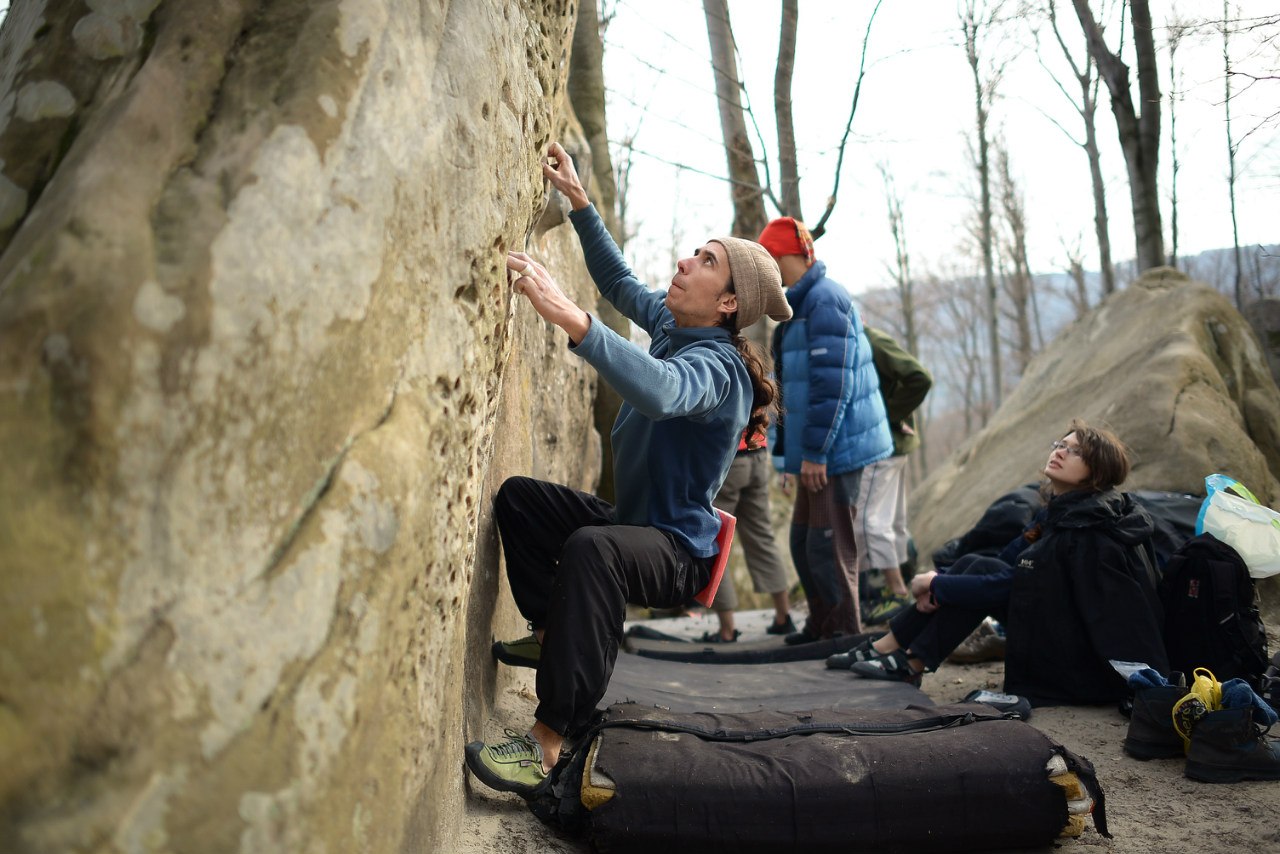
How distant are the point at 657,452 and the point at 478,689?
96cm

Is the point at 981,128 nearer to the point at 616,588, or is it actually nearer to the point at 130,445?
the point at 616,588

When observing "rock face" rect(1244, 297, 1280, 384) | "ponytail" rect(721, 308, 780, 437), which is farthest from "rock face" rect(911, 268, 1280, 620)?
"ponytail" rect(721, 308, 780, 437)

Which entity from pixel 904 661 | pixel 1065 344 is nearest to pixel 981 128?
pixel 1065 344

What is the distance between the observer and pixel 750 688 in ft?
15.3

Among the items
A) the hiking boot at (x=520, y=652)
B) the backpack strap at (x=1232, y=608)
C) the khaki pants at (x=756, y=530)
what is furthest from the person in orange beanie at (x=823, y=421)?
the hiking boot at (x=520, y=652)

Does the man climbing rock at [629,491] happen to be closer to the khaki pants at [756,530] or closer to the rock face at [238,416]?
the rock face at [238,416]

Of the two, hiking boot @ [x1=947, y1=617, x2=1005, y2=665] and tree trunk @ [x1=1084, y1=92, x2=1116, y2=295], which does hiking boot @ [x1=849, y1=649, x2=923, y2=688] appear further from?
tree trunk @ [x1=1084, y1=92, x2=1116, y2=295]

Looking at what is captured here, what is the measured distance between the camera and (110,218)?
6.58ft

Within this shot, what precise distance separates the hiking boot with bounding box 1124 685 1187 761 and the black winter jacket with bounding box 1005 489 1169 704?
34cm

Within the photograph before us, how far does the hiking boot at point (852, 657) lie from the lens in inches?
191

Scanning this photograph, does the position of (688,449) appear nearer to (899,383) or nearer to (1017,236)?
(899,383)

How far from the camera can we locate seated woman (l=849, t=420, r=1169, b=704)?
408cm

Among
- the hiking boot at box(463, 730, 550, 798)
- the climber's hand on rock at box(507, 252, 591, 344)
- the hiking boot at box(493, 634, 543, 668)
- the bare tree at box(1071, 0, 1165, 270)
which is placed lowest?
the hiking boot at box(463, 730, 550, 798)

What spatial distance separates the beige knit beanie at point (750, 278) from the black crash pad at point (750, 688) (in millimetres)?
1572
